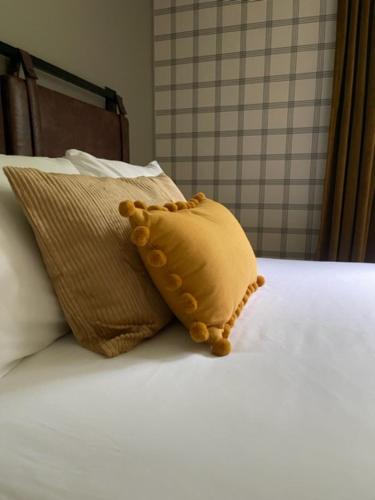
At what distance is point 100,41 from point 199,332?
5.28 ft

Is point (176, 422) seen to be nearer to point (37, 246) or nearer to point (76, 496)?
point (76, 496)

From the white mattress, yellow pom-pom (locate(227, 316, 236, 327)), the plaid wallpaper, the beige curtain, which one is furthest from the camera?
the plaid wallpaper

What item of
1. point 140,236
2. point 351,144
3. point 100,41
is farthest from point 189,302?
point 351,144

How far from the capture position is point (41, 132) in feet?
3.87

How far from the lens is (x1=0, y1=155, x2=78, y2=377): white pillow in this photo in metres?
0.59

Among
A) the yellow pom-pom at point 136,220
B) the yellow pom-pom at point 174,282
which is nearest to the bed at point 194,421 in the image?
the yellow pom-pom at point 174,282

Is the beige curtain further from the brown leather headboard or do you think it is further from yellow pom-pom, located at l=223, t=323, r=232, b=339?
yellow pom-pom, located at l=223, t=323, r=232, b=339

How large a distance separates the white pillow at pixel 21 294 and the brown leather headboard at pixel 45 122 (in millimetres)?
447

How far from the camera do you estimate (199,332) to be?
66 centimetres

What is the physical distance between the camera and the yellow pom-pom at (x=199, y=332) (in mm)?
658

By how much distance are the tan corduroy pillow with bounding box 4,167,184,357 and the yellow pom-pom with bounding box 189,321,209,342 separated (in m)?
0.09

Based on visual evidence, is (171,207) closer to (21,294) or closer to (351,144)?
(21,294)

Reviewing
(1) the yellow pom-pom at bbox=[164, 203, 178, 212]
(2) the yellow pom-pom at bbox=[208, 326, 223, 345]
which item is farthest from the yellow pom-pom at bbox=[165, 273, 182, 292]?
(1) the yellow pom-pom at bbox=[164, 203, 178, 212]

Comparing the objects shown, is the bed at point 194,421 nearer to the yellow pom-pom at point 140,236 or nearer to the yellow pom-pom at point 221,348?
the yellow pom-pom at point 221,348
